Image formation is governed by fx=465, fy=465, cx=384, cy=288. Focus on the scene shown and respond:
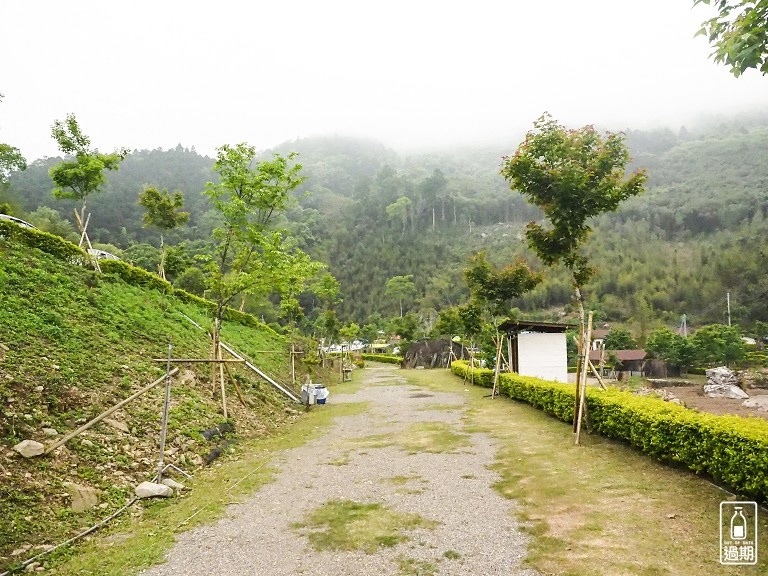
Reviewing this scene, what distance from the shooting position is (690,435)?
22.9 ft

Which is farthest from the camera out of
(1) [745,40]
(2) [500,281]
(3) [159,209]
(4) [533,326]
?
(3) [159,209]

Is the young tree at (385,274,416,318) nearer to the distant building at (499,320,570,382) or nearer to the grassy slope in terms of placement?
the distant building at (499,320,570,382)

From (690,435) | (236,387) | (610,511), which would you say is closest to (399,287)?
(236,387)

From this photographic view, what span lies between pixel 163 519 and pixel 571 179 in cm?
926

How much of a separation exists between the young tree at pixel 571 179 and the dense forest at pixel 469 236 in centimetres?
3645

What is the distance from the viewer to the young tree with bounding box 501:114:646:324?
9.77m

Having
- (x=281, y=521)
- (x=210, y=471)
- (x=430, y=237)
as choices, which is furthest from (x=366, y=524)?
(x=430, y=237)

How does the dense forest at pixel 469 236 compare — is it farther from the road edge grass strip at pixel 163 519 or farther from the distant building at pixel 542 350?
the road edge grass strip at pixel 163 519

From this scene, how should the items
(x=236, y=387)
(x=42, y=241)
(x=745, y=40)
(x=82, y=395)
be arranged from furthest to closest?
(x=42, y=241), (x=236, y=387), (x=82, y=395), (x=745, y=40)

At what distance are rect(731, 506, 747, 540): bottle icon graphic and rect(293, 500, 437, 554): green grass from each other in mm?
3221

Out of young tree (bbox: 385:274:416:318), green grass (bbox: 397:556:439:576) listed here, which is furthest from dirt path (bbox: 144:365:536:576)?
young tree (bbox: 385:274:416:318)

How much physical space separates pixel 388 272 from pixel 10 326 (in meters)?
89.8

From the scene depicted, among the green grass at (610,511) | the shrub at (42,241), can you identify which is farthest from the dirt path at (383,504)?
the shrub at (42,241)

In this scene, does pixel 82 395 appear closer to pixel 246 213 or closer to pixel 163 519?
pixel 163 519
